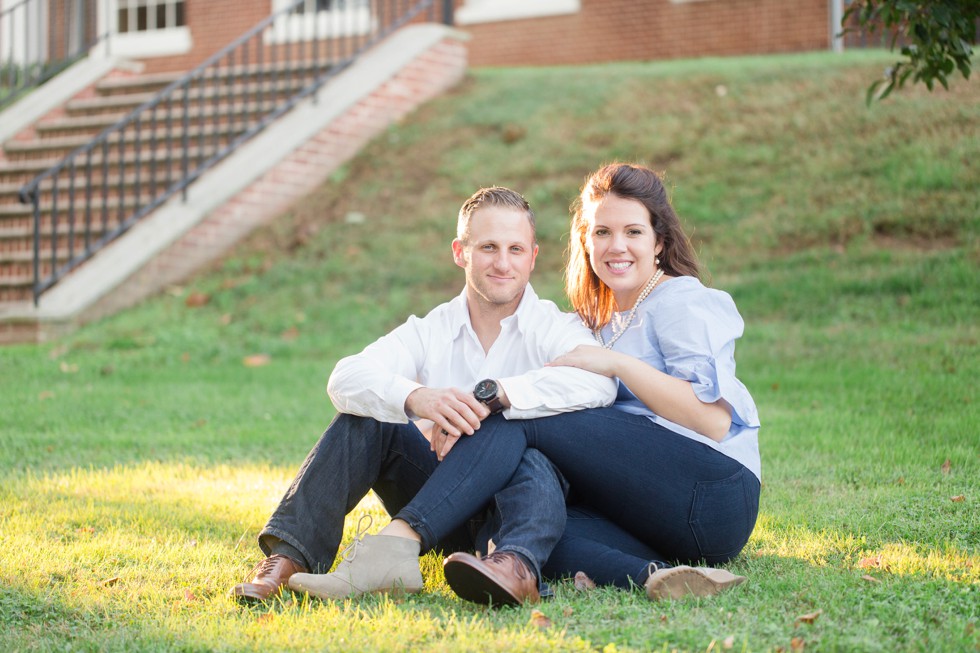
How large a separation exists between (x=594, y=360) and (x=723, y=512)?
57 centimetres

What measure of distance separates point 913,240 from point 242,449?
518 cm

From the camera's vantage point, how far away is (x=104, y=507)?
4.12 meters

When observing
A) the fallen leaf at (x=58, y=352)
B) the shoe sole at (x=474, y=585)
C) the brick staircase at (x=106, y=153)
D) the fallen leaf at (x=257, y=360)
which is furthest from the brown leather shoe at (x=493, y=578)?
the brick staircase at (x=106, y=153)

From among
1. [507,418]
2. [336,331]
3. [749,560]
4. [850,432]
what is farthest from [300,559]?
[336,331]

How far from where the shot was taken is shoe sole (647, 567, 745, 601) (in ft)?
9.17

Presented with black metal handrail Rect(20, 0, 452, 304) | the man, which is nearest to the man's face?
the man

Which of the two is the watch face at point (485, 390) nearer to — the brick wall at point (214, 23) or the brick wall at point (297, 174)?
the brick wall at point (297, 174)

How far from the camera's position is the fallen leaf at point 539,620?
8.56ft

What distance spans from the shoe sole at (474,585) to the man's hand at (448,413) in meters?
0.43

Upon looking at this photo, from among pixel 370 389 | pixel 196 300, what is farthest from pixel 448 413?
pixel 196 300

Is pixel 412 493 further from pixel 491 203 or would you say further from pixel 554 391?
pixel 491 203

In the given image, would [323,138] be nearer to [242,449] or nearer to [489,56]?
[489,56]

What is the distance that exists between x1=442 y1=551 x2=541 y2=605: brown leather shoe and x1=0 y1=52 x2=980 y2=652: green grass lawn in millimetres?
67

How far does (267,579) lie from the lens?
9.59 ft
